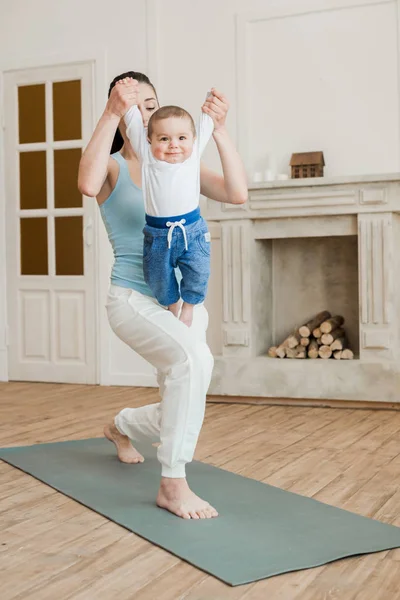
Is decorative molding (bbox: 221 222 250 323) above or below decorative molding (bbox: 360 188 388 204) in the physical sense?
below

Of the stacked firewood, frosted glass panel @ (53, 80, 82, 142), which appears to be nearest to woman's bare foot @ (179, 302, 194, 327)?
the stacked firewood

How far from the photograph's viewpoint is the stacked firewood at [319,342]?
191 inches

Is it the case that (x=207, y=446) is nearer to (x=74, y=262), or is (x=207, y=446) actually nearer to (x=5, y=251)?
(x=74, y=262)

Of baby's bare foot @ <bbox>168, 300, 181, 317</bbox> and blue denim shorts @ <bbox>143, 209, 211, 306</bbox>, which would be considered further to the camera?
baby's bare foot @ <bbox>168, 300, 181, 317</bbox>

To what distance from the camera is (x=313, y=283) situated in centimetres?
523

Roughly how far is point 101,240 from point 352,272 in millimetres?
1791

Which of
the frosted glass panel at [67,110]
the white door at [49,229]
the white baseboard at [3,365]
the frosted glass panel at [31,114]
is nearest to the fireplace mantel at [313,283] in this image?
the white door at [49,229]

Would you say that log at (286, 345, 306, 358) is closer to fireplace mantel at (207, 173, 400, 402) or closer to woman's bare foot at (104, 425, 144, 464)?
fireplace mantel at (207, 173, 400, 402)

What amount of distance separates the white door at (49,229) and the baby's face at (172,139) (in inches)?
138

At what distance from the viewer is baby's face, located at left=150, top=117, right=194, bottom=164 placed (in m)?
2.43

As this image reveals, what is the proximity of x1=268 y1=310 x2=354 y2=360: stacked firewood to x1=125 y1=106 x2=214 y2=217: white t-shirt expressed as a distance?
250 cm

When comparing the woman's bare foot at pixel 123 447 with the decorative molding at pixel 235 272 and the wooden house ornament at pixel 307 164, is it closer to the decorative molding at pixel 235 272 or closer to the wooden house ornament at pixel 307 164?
the decorative molding at pixel 235 272

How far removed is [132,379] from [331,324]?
155cm

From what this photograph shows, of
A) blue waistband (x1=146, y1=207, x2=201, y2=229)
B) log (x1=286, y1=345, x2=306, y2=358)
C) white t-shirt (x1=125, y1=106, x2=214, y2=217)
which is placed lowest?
log (x1=286, y1=345, x2=306, y2=358)
